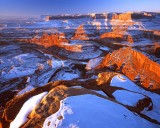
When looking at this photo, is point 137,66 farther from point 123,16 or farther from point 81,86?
point 123,16

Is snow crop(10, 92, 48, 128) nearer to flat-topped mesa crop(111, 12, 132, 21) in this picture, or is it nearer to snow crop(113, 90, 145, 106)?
snow crop(113, 90, 145, 106)

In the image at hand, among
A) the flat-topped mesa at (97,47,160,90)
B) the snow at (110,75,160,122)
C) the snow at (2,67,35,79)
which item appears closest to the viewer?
the snow at (110,75,160,122)

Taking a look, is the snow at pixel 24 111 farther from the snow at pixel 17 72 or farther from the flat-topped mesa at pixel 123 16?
the flat-topped mesa at pixel 123 16

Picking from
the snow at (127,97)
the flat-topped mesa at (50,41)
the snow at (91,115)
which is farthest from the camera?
the flat-topped mesa at (50,41)

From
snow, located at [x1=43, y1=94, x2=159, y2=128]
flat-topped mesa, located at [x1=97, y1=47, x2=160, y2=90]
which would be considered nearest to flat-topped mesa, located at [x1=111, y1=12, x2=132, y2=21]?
flat-topped mesa, located at [x1=97, y1=47, x2=160, y2=90]

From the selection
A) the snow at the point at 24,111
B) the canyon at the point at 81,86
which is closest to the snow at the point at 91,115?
the canyon at the point at 81,86

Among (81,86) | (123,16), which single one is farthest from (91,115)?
(123,16)
